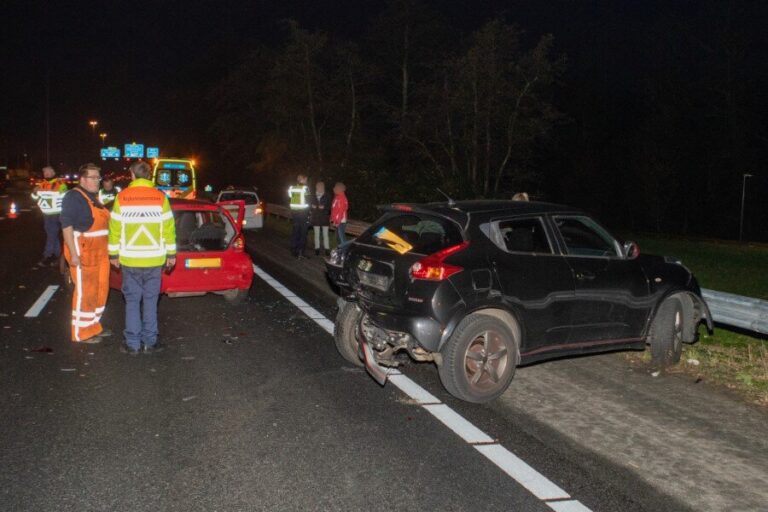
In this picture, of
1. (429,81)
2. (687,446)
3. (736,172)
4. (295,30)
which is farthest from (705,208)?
(687,446)

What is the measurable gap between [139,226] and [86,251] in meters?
1.03

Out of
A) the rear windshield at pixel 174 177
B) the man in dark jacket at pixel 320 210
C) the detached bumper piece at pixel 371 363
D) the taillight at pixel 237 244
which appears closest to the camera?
the detached bumper piece at pixel 371 363

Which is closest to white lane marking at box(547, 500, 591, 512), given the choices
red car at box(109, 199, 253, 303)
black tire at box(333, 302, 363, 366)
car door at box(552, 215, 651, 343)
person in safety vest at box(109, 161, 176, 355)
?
car door at box(552, 215, 651, 343)

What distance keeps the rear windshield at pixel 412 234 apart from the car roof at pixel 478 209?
70mm

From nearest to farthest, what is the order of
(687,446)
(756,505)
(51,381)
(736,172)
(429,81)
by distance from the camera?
(756,505) → (687,446) → (51,381) → (429,81) → (736,172)

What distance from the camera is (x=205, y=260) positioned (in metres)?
10.6

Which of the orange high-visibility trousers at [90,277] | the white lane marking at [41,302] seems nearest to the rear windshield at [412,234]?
the orange high-visibility trousers at [90,277]

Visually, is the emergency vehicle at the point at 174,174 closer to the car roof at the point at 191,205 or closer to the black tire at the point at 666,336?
the car roof at the point at 191,205

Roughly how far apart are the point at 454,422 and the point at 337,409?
0.95 metres

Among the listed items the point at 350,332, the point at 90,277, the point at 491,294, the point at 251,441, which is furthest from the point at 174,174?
the point at 251,441

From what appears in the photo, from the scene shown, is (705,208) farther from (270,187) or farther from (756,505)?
(756,505)

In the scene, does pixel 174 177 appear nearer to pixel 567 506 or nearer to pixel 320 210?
pixel 320 210

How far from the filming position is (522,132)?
3728 centimetres

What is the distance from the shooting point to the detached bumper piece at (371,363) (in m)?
6.48
